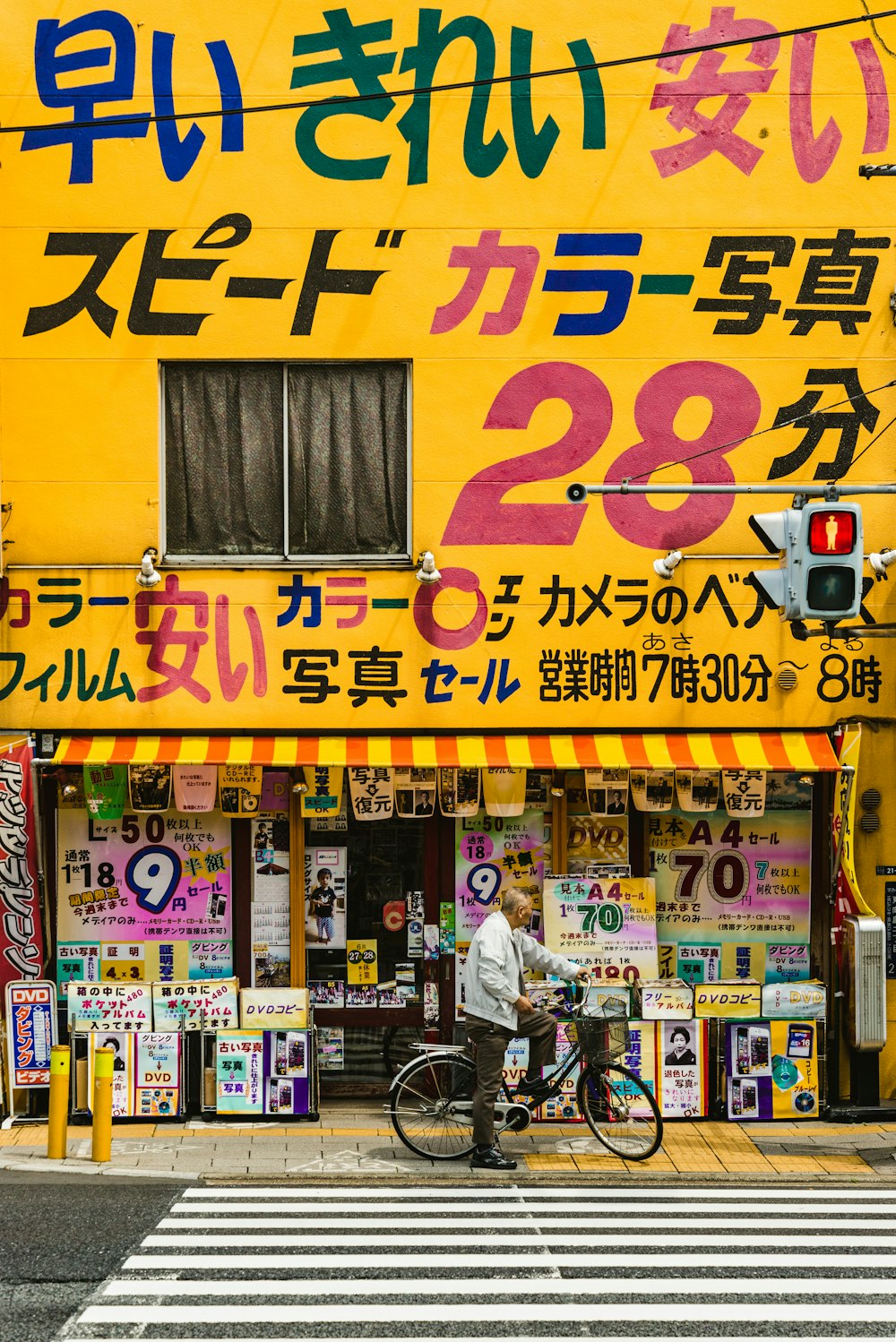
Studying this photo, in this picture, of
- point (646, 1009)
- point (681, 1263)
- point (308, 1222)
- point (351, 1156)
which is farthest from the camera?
point (646, 1009)

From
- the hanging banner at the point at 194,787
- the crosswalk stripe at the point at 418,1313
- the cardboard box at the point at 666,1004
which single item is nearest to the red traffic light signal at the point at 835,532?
the cardboard box at the point at 666,1004

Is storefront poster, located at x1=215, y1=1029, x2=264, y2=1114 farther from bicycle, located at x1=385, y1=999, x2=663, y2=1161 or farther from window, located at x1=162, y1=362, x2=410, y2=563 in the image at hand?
window, located at x1=162, y1=362, x2=410, y2=563

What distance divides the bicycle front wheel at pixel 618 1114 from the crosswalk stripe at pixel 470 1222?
156 cm

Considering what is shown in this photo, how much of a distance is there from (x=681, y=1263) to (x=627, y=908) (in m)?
4.39

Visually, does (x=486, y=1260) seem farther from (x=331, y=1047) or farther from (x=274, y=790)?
(x=274, y=790)

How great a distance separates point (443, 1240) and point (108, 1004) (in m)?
4.53

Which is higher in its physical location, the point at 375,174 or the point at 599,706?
the point at 375,174

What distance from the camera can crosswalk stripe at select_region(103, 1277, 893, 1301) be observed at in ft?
27.4

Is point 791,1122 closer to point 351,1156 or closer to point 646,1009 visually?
point 646,1009

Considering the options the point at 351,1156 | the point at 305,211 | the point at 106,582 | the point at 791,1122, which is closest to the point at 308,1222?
the point at 351,1156

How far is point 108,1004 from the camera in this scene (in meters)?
12.6

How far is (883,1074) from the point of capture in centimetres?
1318

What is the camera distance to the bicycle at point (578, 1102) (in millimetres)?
11328

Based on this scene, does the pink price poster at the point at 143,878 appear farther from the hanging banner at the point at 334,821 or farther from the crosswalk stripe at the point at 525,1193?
the crosswalk stripe at the point at 525,1193
